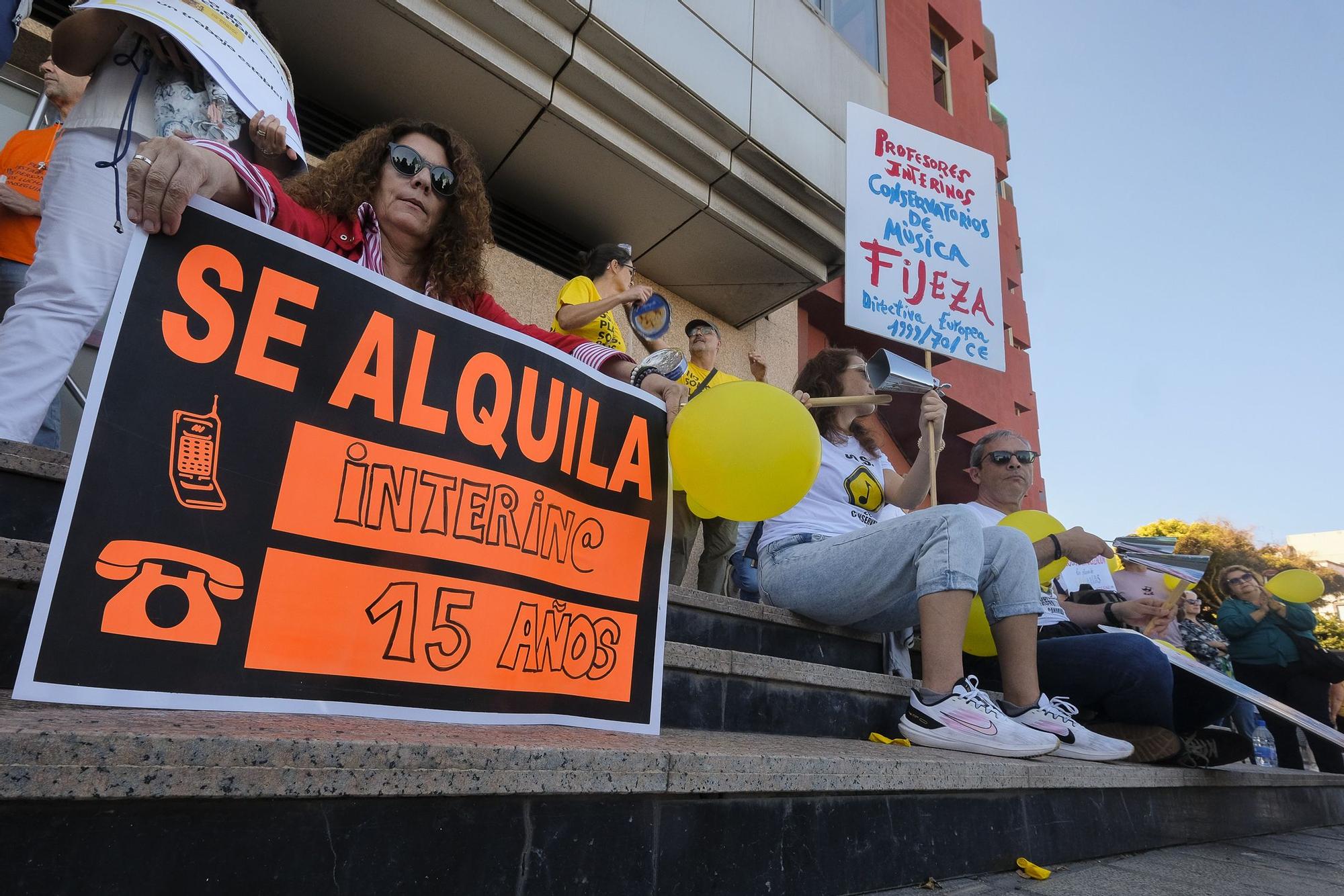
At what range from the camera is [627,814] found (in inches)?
46.1

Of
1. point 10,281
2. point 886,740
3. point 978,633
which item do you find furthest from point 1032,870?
point 10,281

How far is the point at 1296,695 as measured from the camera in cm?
430

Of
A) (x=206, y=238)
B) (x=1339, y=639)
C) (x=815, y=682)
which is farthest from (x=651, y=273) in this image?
(x=1339, y=639)

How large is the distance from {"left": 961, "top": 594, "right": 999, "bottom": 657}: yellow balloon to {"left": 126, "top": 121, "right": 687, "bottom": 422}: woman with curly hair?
54.0 inches

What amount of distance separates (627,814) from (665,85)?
448cm

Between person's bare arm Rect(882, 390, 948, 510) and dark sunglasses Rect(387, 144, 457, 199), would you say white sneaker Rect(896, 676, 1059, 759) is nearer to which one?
person's bare arm Rect(882, 390, 948, 510)

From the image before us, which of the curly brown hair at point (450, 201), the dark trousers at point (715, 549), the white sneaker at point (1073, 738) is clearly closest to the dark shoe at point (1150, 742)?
the white sneaker at point (1073, 738)

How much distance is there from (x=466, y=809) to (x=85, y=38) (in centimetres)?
210

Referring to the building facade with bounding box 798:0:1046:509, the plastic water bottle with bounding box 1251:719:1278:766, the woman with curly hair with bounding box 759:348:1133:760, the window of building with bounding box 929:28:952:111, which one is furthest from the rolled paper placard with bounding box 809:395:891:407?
the window of building with bounding box 929:28:952:111

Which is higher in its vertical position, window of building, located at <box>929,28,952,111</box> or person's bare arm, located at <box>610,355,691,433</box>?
window of building, located at <box>929,28,952,111</box>

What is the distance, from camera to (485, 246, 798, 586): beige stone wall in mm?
4773

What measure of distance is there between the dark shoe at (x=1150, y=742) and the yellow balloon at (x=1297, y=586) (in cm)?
250

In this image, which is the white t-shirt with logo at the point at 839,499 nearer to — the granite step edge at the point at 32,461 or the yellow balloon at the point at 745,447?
the yellow balloon at the point at 745,447

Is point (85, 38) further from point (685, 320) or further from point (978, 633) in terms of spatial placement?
point (685, 320)
